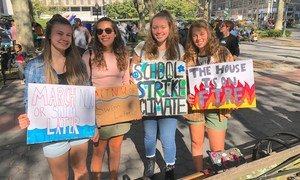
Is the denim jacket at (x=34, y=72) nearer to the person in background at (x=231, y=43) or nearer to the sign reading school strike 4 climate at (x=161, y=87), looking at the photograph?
the sign reading school strike 4 climate at (x=161, y=87)

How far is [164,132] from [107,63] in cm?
96

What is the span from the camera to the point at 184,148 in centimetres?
447

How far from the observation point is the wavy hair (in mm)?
2896

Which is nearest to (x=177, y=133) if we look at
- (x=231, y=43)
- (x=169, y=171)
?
(x=169, y=171)

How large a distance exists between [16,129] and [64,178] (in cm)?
325

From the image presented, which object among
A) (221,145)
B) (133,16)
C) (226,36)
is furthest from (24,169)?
(133,16)

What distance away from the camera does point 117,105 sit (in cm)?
285

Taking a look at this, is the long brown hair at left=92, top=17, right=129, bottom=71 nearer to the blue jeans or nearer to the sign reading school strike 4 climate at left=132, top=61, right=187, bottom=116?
the sign reading school strike 4 climate at left=132, top=61, right=187, bottom=116

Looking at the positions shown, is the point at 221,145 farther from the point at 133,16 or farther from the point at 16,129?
the point at 133,16

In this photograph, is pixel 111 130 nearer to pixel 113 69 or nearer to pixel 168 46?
pixel 113 69

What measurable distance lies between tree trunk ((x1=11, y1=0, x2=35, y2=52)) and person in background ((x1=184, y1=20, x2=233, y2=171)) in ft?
33.2

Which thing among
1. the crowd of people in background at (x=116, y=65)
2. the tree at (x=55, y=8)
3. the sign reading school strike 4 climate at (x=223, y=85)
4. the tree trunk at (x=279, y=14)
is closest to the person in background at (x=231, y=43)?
the sign reading school strike 4 climate at (x=223, y=85)

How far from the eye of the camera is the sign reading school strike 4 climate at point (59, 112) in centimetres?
229

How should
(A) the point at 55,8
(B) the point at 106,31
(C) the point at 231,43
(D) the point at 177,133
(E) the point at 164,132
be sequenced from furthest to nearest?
(A) the point at 55,8, (C) the point at 231,43, (D) the point at 177,133, (E) the point at 164,132, (B) the point at 106,31
